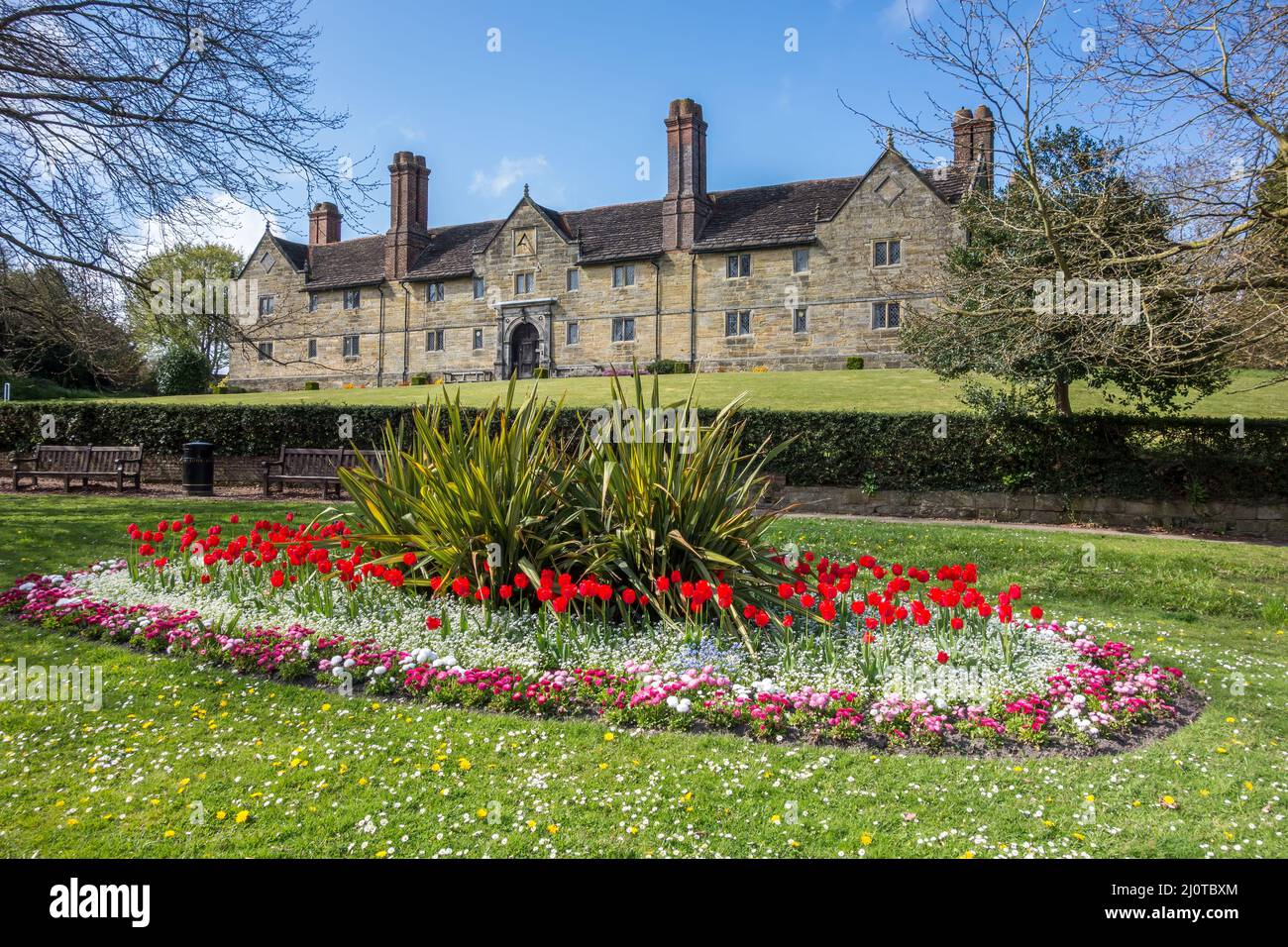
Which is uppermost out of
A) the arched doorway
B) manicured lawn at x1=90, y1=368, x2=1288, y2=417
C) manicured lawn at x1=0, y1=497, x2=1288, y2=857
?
the arched doorway

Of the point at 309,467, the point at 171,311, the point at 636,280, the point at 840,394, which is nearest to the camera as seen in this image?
the point at 171,311

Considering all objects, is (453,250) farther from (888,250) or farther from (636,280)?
(888,250)

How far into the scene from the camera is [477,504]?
627 cm

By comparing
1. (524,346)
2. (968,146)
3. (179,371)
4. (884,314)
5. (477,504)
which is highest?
(884,314)

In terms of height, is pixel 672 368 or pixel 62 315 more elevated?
pixel 672 368

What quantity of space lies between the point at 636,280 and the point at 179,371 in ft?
76.9

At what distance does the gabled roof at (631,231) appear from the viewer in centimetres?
3894

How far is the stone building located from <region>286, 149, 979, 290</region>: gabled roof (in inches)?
4.3

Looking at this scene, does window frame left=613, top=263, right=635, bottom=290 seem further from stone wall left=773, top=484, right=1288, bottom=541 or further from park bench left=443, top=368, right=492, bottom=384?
stone wall left=773, top=484, right=1288, bottom=541

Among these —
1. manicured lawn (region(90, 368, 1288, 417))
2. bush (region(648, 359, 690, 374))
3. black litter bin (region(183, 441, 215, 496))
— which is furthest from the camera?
bush (region(648, 359, 690, 374))

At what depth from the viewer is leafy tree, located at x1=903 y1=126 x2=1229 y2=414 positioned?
9.49 metres

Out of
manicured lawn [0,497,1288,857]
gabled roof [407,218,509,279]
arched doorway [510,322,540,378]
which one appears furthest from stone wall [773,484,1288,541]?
gabled roof [407,218,509,279]

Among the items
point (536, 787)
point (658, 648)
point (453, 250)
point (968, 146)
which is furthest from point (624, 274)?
point (536, 787)

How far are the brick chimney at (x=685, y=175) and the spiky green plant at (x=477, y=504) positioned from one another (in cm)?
3522
